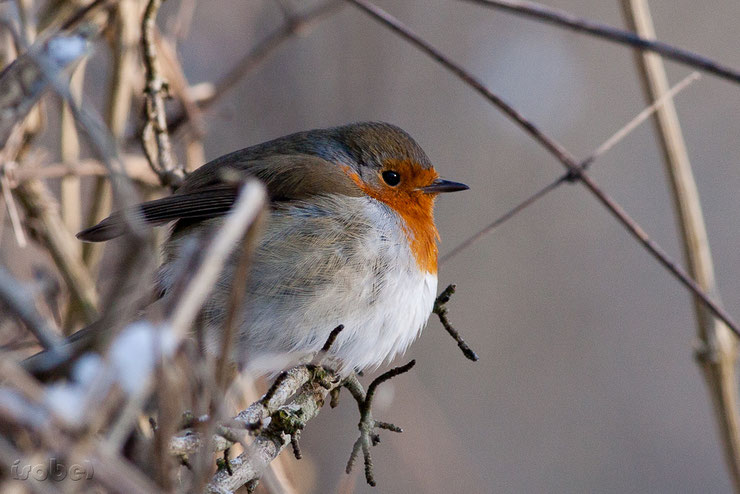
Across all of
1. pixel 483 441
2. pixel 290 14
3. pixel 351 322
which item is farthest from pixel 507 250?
pixel 351 322

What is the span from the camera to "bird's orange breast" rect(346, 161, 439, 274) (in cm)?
284

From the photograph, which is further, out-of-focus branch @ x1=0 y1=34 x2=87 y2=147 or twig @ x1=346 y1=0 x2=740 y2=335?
out-of-focus branch @ x1=0 y1=34 x2=87 y2=147

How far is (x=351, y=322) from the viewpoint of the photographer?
2.54 meters

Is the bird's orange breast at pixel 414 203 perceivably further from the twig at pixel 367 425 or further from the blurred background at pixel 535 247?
the blurred background at pixel 535 247

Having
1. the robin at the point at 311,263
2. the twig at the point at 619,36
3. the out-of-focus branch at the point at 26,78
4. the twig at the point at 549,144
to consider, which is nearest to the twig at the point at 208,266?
the twig at the point at 619,36

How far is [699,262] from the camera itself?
8.36ft

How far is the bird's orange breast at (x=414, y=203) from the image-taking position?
9.32ft

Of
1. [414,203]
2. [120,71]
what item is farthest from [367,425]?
[120,71]

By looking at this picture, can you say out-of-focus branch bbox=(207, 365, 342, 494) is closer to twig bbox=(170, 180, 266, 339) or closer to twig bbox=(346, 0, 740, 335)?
twig bbox=(170, 180, 266, 339)

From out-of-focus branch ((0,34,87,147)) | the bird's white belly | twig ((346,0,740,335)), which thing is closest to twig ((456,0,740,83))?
twig ((346,0,740,335))

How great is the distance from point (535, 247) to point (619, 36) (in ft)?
17.0

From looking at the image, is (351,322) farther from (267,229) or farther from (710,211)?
(710,211)

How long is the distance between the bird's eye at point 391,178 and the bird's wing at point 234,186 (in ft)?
0.62

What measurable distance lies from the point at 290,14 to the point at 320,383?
179 cm
